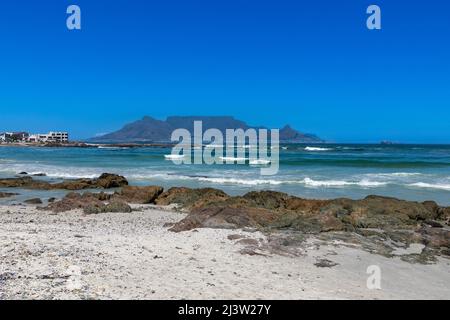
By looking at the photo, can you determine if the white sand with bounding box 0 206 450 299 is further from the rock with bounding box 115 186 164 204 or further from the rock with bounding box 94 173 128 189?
the rock with bounding box 94 173 128 189

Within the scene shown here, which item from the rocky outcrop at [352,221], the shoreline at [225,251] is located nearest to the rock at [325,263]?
the shoreline at [225,251]

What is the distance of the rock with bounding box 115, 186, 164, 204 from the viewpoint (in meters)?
16.9

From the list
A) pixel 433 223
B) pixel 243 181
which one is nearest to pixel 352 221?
pixel 433 223

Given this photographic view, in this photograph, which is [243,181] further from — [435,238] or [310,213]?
[435,238]

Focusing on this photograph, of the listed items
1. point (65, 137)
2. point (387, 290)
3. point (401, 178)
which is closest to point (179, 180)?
point (401, 178)

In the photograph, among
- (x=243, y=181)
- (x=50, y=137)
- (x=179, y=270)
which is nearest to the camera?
(x=179, y=270)

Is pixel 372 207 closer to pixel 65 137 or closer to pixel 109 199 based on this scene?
pixel 109 199

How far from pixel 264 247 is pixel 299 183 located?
15.8 m

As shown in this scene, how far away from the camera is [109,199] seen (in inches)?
661

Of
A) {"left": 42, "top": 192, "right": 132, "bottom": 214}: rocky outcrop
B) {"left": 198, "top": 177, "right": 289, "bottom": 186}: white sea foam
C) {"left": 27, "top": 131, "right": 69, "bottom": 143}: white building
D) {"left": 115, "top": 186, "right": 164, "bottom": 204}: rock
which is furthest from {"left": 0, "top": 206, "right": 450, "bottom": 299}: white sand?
{"left": 27, "top": 131, "right": 69, "bottom": 143}: white building

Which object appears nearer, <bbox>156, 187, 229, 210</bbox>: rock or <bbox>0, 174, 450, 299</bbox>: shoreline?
<bbox>0, 174, 450, 299</bbox>: shoreline

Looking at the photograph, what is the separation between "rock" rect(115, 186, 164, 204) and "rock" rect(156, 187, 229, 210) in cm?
24

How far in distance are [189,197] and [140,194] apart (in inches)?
78.4

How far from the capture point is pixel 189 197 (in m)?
16.5
